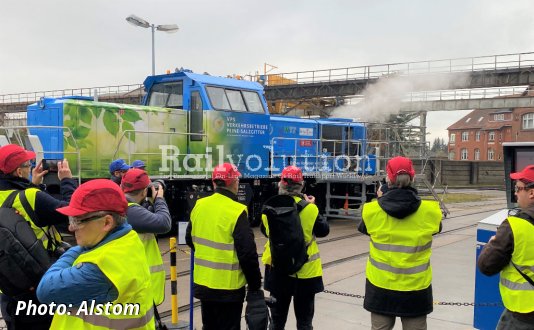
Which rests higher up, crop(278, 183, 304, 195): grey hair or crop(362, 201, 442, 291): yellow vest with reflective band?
crop(278, 183, 304, 195): grey hair

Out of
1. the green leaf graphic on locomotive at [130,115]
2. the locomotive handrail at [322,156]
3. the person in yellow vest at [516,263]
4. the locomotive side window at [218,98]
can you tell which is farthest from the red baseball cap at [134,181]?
the locomotive handrail at [322,156]

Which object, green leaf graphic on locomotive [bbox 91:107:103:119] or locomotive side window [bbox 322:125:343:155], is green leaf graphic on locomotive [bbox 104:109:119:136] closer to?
green leaf graphic on locomotive [bbox 91:107:103:119]

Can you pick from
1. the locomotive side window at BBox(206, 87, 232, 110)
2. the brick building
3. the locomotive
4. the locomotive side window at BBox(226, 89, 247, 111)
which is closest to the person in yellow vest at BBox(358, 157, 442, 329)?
the locomotive

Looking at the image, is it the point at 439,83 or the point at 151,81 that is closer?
the point at 151,81

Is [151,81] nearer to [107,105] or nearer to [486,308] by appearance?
[107,105]

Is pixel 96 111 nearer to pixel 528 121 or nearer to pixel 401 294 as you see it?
pixel 401 294

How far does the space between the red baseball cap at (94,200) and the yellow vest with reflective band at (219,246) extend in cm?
139

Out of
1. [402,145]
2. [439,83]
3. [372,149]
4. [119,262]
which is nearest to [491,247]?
[119,262]

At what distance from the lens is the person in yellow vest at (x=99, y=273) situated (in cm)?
201

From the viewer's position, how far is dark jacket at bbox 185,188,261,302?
11.4ft

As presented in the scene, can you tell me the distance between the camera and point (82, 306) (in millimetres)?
2047

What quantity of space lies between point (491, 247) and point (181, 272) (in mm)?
5404

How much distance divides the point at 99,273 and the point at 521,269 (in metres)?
2.54

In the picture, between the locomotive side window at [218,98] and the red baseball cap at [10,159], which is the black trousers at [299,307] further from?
the locomotive side window at [218,98]
